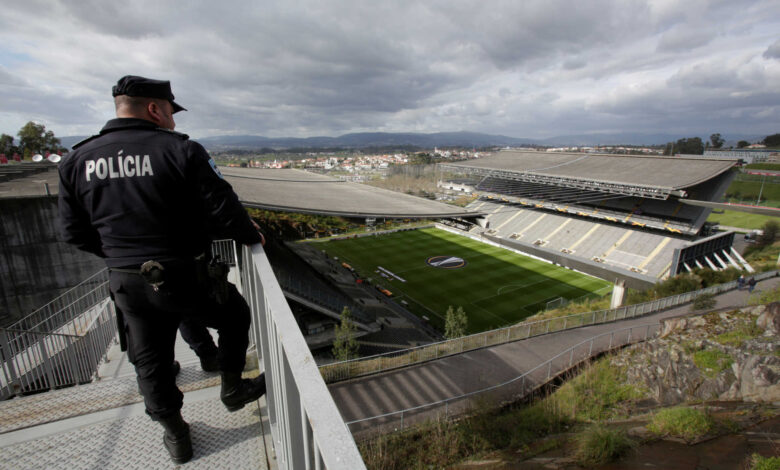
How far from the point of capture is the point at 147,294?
1.88 meters

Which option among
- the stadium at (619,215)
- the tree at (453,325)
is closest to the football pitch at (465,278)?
the tree at (453,325)

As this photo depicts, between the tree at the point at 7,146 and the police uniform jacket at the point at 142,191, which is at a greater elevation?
the tree at the point at 7,146

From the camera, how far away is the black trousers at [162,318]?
74.0 inches

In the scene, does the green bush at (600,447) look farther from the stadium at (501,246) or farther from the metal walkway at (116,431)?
the stadium at (501,246)

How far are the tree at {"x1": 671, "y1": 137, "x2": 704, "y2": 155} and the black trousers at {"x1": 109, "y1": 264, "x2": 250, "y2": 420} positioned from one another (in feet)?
350

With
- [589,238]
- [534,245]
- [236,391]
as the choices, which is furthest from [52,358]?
[589,238]

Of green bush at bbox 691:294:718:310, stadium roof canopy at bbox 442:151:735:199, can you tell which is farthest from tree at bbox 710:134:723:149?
green bush at bbox 691:294:718:310

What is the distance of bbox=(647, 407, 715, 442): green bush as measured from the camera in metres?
7.02

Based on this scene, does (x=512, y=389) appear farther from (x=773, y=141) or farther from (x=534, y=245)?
(x=773, y=141)

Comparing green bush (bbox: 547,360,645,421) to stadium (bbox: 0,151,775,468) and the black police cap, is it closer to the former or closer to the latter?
stadium (bbox: 0,151,775,468)

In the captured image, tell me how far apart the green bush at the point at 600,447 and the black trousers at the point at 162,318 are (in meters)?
7.40

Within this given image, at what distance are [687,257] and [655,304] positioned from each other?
11096mm

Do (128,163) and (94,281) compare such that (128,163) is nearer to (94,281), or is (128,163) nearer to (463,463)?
(463,463)

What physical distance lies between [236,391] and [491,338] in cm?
1201
